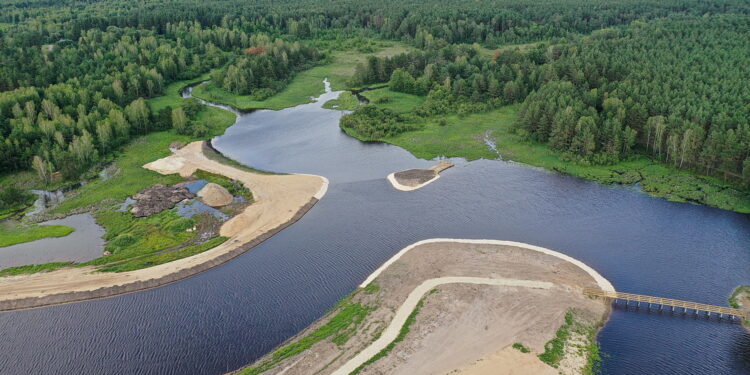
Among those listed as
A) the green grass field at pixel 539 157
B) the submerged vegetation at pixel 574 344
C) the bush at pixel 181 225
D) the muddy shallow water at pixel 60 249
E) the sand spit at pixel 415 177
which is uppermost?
the green grass field at pixel 539 157

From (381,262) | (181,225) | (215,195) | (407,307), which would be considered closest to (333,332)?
(407,307)

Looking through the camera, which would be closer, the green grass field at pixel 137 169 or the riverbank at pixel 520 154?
the riverbank at pixel 520 154

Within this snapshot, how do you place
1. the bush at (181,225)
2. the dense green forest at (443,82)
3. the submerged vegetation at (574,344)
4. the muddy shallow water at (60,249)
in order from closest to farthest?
Answer: the submerged vegetation at (574,344), the muddy shallow water at (60,249), the bush at (181,225), the dense green forest at (443,82)

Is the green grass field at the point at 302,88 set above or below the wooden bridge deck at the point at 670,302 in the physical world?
above

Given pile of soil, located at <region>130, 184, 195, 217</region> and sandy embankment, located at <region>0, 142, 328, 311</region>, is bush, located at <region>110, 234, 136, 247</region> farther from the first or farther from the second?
pile of soil, located at <region>130, 184, 195, 217</region>

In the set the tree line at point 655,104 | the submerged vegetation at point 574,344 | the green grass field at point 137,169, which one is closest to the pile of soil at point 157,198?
the green grass field at point 137,169

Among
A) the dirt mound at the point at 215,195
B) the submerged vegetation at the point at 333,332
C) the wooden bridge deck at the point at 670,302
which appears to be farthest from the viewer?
the dirt mound at the point at 215,195

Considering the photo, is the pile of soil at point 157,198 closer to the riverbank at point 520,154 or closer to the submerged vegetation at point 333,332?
the submerged vegetation at point 333,332

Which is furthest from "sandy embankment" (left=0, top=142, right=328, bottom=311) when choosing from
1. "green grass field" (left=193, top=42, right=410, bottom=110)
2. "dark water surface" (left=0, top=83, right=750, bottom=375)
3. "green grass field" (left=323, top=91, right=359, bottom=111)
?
"green grass field" (left=193, top=42, right=410, bottom=110)
